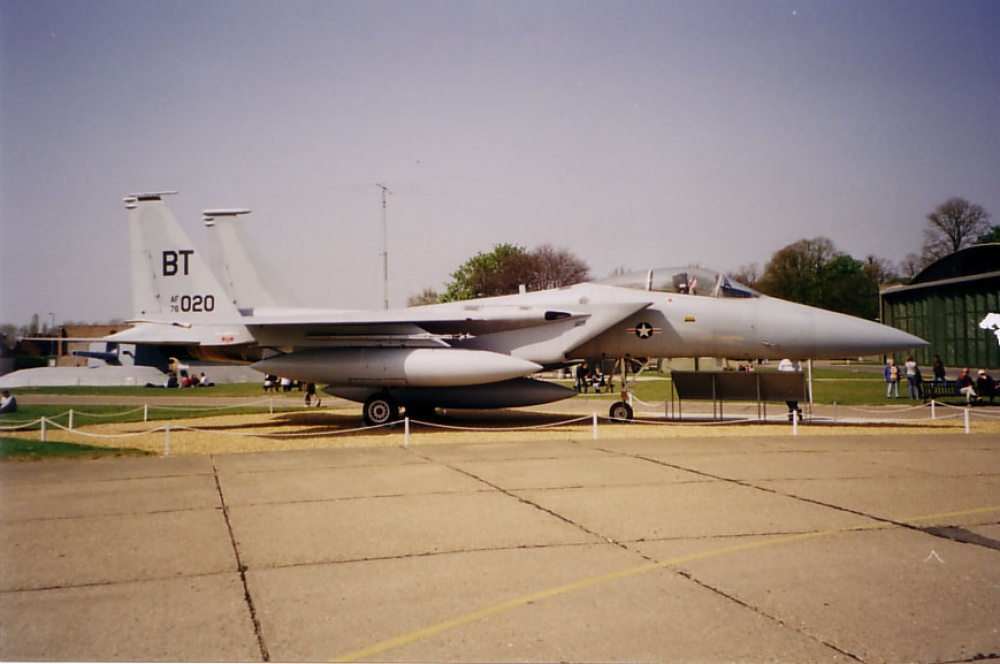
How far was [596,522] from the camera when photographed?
232 inches

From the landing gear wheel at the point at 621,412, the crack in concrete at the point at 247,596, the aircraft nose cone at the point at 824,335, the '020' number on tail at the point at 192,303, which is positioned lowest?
the crack in concrete at the point at 247,596

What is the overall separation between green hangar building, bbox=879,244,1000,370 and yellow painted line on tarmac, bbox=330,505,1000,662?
20458 millimetres

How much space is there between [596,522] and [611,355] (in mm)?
8831

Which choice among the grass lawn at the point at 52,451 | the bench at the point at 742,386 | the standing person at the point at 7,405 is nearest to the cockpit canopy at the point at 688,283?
the bench at the point at 742,386

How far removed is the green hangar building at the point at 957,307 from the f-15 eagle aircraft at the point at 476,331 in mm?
13047

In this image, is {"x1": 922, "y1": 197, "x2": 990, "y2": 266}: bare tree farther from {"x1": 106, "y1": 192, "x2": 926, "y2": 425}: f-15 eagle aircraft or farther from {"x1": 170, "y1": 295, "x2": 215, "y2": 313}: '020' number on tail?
{"x1": 170, "y1": 295, "x2": 215, "y2": 313}: '020' number on tail

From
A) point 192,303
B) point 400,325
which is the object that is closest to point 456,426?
point 400,325

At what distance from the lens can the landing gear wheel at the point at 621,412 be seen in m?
14.7

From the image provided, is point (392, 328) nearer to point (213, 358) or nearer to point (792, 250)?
point (213, 358)

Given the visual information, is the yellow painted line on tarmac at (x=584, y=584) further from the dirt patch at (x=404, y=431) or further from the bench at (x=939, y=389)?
the bench at (x=939, y=389)

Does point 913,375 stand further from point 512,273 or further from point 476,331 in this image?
point 512,273

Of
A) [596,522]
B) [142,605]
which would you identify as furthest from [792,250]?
[142,605]

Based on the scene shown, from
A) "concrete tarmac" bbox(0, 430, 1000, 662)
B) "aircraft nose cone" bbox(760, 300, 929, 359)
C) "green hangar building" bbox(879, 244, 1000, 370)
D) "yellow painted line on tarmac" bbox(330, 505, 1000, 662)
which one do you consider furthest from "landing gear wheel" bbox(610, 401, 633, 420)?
"green hangar building" bbox(879, 244, 1000, 370)

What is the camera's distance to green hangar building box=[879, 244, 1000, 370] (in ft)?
84.4
